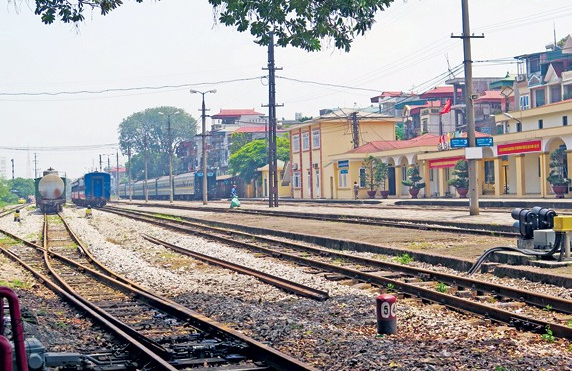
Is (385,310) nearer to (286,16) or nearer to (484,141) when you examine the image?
(286,16)

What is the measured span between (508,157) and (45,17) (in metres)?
45.2

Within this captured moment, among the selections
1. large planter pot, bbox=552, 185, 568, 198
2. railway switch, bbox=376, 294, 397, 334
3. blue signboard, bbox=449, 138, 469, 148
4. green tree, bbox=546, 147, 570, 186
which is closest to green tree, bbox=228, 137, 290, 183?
green tree, bbox=546, 147, 570, 186

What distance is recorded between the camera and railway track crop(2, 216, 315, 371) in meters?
7.59

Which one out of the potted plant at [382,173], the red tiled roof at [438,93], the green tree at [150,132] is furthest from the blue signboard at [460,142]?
the green tree at [150,132]

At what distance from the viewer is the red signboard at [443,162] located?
55975 mm

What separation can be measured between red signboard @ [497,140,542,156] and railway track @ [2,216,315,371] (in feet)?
117

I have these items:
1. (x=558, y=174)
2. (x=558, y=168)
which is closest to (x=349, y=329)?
(x=558, y=174)

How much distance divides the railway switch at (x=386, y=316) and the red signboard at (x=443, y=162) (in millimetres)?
47082

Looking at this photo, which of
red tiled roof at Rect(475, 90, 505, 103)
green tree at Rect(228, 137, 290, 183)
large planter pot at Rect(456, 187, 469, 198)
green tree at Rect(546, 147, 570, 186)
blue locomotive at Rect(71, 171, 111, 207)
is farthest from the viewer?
green tree at Rect(228, 137, 290, 183)

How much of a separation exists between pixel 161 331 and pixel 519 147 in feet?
139

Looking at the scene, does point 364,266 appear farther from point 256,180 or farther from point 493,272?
point 256,180

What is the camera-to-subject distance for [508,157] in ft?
172

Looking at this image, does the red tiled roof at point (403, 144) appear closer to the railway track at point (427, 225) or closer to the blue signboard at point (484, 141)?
the railway track at point (427, 225)

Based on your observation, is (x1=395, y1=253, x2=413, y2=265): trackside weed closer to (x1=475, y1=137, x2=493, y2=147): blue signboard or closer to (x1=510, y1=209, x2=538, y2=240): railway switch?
(x1=510, y1=209, x2=538, y2=240): railway switch
